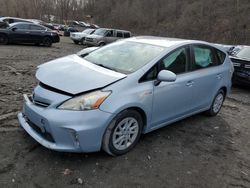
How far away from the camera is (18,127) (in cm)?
414

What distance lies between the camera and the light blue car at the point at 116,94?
3170 mm

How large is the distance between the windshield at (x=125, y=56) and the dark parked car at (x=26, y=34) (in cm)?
1274

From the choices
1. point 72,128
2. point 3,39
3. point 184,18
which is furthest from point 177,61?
point 184,18

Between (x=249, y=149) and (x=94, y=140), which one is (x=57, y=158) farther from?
(x=249, y=149)

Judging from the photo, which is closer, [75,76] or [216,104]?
[75,76]

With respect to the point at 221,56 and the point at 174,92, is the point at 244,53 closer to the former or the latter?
the point at 221,56

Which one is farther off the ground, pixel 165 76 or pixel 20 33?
pixel 165 76

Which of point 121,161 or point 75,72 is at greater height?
point 75,72

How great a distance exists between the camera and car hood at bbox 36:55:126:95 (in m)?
3.33

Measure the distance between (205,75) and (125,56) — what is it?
155 centimetres

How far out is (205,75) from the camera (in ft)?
15.6

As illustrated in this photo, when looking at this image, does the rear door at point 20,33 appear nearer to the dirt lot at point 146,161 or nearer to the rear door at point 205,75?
the dirt lot at point 146,161

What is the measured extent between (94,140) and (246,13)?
114 ft

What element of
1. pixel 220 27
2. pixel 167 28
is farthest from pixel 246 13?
pixel 167 28
